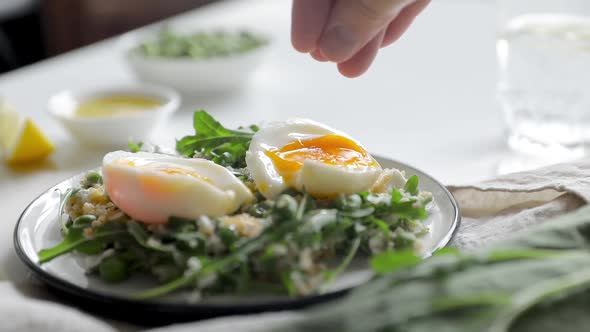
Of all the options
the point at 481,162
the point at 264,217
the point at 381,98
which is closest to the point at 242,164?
the point at 264,217

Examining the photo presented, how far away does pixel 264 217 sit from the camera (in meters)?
1.42

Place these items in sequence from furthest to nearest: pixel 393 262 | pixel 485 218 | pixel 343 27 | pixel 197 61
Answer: pixel 197 61
pixel 485 218
pixel 343 27
pixel 393 262

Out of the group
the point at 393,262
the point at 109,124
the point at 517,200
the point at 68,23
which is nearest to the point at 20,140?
the point at 109,124

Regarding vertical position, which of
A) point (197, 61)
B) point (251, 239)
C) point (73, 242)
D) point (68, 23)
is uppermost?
point (251, 239)

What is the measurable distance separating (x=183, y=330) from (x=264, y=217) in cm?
37

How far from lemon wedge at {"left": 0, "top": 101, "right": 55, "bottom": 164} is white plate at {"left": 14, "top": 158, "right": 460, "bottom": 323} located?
90 cm

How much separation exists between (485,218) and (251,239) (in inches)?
28.3

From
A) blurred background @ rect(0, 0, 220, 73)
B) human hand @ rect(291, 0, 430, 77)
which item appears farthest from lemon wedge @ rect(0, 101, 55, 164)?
blurred background @ rect(0, 0, 220, 73)

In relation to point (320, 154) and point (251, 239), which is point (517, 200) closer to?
point (320, 154)

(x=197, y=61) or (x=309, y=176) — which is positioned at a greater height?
(x=309, y=176)

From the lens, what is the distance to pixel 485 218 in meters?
1.79

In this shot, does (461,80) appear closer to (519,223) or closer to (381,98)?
(381,98)

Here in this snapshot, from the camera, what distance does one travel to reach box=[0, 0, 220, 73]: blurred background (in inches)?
242

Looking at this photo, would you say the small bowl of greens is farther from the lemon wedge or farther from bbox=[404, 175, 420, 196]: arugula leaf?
bbox=[404, 175, 420, 196]: arugula leaf
